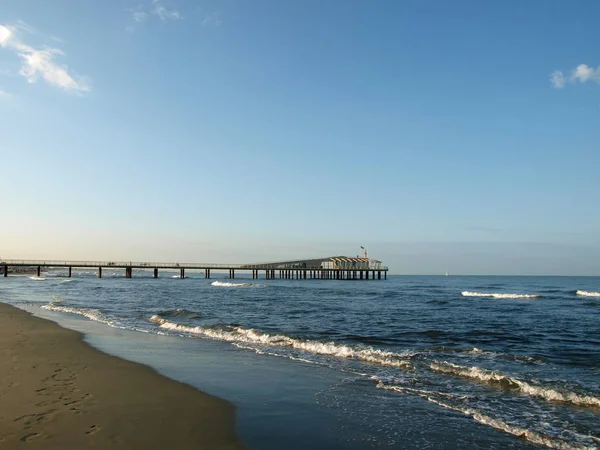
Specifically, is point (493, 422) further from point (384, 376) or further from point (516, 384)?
point (384, 376)

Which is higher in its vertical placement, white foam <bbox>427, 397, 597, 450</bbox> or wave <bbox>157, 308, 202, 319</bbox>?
white foam <bbox>427, 397, 597, 450</bbox>

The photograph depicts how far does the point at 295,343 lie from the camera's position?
1352 centimetres

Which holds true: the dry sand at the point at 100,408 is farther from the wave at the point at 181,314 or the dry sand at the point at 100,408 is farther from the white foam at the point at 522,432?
the wave at the point at 181,314

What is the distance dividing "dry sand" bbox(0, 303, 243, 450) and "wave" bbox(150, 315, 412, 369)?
4910mm

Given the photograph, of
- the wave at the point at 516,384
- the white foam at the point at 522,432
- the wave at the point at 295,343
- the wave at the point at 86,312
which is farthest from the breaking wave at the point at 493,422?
the wave at the point at 86,312

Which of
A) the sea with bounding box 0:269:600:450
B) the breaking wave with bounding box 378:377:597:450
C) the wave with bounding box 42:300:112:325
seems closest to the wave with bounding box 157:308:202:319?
the sea with bounding box 0:269:600:450

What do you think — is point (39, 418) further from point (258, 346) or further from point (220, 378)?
point (258, 346)

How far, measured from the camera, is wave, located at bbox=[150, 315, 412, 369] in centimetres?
1132

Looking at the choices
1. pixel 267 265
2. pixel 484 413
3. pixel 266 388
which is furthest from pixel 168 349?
pixel 267 265

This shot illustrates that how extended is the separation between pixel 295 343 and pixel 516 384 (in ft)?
21.2

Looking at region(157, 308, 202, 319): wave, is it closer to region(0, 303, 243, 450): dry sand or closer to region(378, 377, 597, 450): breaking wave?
region(0, 303, 243, 450): dry sand

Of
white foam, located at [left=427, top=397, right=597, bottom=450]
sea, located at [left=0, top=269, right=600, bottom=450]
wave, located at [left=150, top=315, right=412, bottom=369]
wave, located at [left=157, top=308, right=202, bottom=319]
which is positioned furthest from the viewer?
wave, located at [left=157, top=308, right=202, bottom=319]

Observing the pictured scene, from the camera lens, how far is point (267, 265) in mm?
97812

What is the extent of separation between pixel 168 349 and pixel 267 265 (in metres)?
86.0
